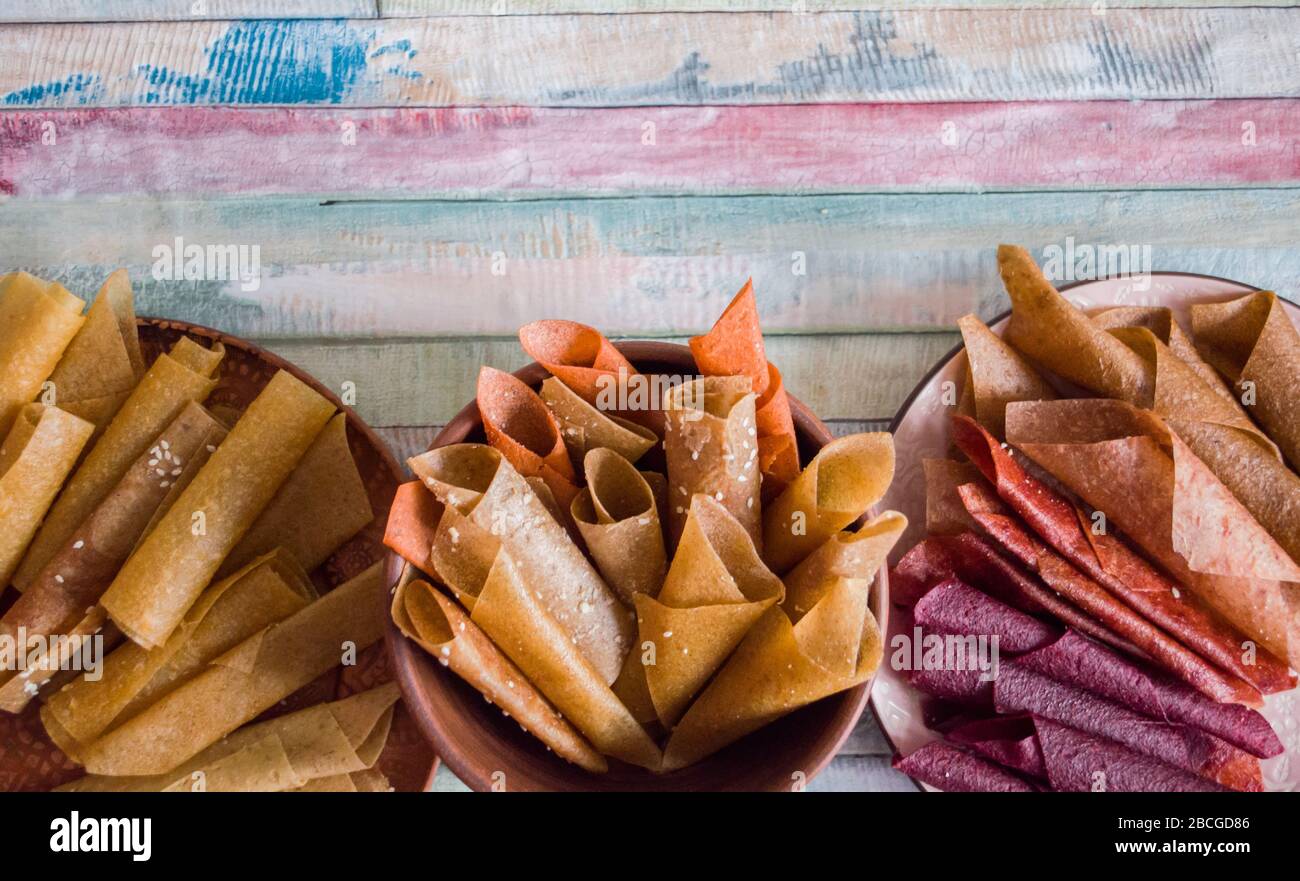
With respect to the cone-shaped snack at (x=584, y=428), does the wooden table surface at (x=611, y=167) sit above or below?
above

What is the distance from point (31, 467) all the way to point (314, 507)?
0.87ft

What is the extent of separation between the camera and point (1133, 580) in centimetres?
103

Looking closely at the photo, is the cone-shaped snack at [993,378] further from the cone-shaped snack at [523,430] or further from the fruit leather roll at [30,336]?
the fruit leather roll at [30,336]

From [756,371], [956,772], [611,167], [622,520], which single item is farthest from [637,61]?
[956,772]

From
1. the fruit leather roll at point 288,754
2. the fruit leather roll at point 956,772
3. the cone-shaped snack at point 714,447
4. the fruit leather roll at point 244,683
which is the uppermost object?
the cone-shaped snack at point 714,447

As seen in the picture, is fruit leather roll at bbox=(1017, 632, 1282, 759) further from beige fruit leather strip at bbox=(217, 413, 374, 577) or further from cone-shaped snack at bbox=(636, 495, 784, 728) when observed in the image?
beige fruit leather strip at bbox=(217, 413, 374, 577)

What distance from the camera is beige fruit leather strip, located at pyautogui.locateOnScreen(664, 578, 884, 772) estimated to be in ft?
2.64

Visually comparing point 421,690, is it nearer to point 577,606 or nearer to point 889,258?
point 577,606

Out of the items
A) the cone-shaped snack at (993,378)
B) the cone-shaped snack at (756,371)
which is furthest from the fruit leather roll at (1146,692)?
the cone-shaped snack at (756,371)

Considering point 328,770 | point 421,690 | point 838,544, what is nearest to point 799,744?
point 838,544

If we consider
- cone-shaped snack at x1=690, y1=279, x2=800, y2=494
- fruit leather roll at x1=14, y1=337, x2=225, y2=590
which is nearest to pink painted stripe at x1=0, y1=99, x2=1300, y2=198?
fruit leather roll at x1=14, y1=337, x2=225, y2=590

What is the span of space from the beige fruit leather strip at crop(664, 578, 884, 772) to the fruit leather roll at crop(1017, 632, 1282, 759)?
290 millimetres

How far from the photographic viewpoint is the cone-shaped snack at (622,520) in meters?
0.86

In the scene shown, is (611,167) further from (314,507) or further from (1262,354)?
(1262,354)
